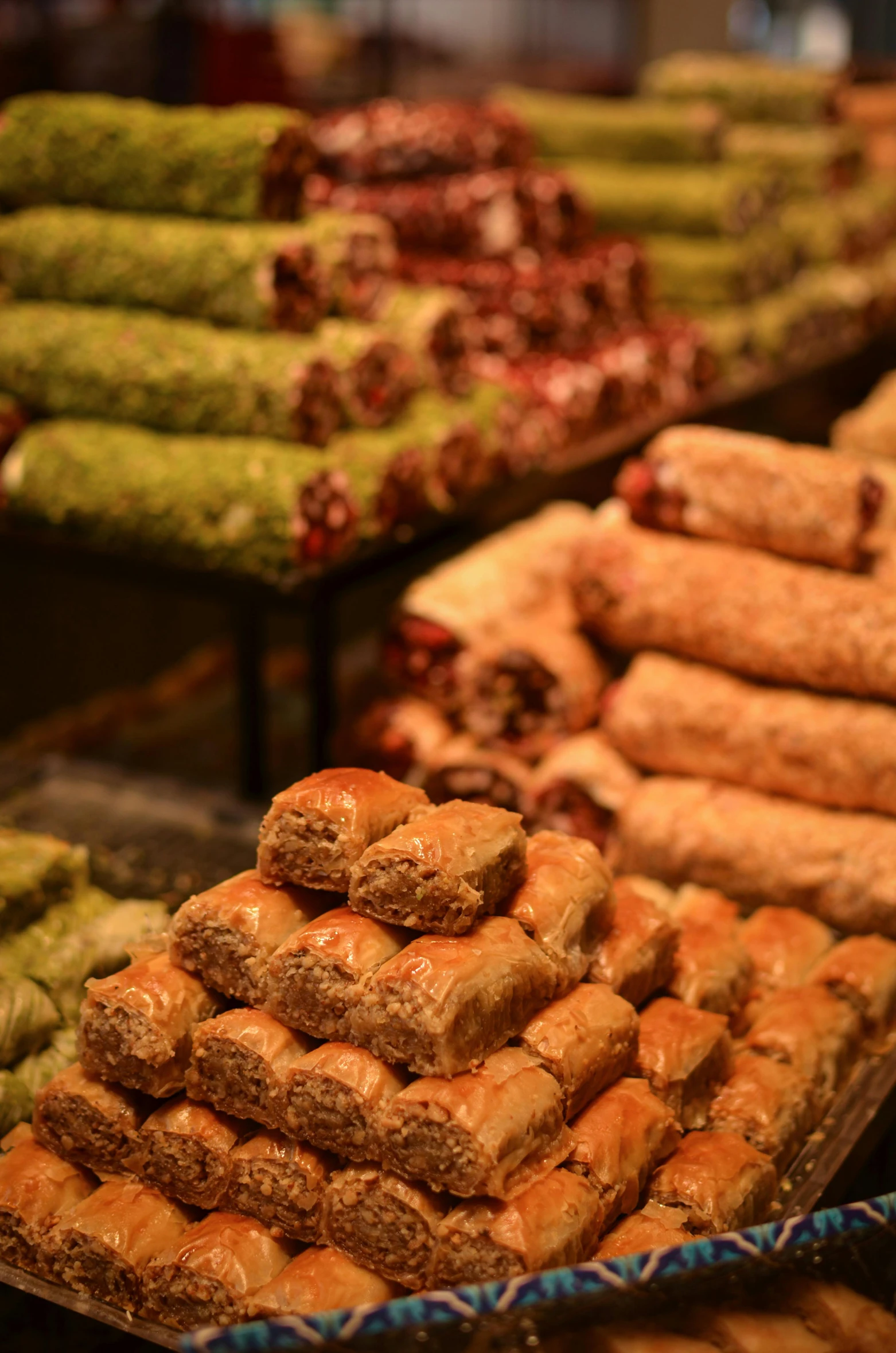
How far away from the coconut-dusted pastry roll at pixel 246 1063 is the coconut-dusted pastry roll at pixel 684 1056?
20.1 inches

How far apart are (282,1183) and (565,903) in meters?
0.53

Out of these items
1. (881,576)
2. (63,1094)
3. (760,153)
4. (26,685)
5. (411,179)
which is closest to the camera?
(63,1094)

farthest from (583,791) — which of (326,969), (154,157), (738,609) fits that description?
(154,157)

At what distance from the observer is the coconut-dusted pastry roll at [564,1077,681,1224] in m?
1.86

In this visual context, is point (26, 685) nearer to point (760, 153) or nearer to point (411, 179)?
point (411, 179)

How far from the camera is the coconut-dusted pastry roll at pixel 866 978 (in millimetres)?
2439

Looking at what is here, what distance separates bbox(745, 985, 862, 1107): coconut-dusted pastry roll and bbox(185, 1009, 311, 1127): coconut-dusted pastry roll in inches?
31.0

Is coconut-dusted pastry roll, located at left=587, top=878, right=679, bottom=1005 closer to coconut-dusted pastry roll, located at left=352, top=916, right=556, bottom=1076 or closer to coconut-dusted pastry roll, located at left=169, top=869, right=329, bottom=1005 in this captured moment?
coconut-dusted pastry roll, located at left=352, top=916, right=556, bottom=1076

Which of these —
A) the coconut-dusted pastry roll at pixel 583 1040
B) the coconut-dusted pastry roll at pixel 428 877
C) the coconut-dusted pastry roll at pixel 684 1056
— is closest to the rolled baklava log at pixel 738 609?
the coconut-dusted pastry roll at pixel 684 1056

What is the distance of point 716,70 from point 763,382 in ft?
6.41

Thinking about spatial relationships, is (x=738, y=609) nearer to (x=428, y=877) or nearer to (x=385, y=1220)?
(x=428, y=877)

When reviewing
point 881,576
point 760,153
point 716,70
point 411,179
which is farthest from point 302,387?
point 716,70

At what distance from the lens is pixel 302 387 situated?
3248 mm

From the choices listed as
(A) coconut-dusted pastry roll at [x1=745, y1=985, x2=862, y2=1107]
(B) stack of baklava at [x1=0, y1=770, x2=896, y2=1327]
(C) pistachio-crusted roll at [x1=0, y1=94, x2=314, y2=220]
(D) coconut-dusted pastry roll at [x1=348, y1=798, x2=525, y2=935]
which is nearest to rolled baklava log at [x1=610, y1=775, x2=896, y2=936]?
(A) coconut-dusted pastry roll at [x1=745, y1=985, x2=862, y2=1107]
